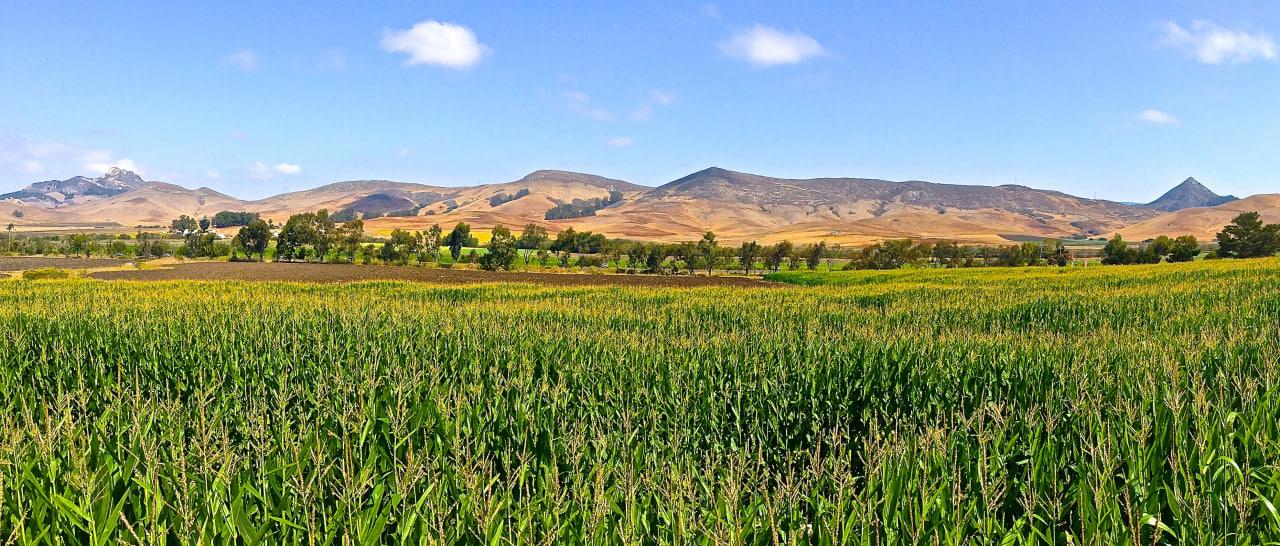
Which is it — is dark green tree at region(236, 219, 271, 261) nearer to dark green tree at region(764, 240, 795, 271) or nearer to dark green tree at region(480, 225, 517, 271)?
dark green tree at region(480, 225, 517, 271)

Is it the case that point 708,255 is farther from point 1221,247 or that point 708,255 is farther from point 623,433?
point 623,433

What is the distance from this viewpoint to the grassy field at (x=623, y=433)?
3914 millimetres

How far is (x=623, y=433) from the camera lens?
727 centimetres

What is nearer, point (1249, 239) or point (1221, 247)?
point (1249, 239)

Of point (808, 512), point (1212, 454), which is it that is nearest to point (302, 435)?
point (808, 512)

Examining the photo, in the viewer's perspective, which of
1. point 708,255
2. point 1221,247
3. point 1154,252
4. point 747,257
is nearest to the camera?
point 1154,252

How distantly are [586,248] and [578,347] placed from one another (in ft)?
398

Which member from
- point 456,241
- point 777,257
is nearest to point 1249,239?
point 777,257

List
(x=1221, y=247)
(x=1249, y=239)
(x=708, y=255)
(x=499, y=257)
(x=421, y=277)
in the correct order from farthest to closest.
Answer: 1. (x=1221, y=247)
2. (x=708, y=255)
3. (x=1249, y=239)
4. (x=499, y=257)
5. (x=421, y=277)

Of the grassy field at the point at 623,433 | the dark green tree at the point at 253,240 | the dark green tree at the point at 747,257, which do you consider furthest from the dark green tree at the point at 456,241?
the grassy field at the point at 623,433

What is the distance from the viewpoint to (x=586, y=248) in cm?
13188

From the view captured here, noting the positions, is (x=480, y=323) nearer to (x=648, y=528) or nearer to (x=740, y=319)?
(x=740, y=319)

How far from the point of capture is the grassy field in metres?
3.91

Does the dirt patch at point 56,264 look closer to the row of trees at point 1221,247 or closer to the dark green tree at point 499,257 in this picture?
the dark green tree at point 499,257
